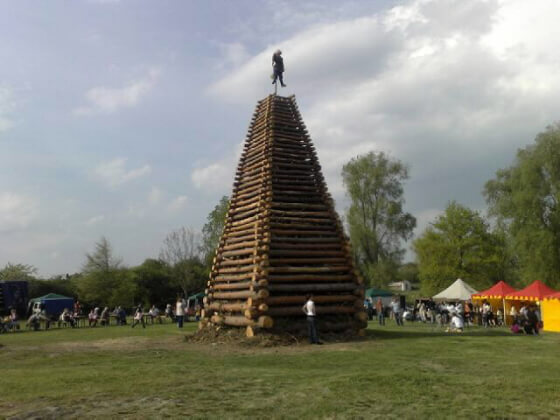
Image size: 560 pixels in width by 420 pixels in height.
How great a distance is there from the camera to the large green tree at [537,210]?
29.4 metres

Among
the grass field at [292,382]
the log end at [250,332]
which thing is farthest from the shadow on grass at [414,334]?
the log end at [250,332]

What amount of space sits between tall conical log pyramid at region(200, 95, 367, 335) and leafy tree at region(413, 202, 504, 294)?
25.4 meters

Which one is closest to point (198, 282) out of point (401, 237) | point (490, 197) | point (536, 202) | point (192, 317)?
point (192, 317)

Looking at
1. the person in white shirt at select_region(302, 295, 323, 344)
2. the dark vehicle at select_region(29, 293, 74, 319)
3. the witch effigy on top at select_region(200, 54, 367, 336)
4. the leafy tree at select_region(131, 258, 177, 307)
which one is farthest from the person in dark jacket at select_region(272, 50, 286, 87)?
the leafy tree at select_region(131, 258, 177, 307)

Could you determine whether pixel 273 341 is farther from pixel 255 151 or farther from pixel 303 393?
pixel 255 151

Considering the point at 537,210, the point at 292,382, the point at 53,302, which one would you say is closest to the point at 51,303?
the point at 53,302

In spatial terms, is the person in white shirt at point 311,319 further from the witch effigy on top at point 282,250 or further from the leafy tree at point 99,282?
the leafy tree at point 99,282

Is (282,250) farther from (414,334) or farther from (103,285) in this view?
(103,285)

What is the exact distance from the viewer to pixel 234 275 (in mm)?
16297

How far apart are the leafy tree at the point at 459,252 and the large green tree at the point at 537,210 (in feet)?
20.7

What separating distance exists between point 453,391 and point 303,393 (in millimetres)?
2239

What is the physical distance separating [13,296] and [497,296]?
106ft

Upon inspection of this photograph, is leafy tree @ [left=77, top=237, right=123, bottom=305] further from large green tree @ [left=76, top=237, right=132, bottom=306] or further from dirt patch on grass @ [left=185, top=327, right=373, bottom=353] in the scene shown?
dirt patch on grass @ [left=185, top=327, right=373, bottom=353]

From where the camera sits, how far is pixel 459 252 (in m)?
40.0
